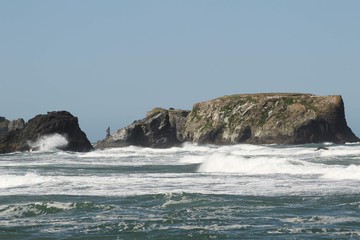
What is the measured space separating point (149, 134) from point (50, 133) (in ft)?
86.2

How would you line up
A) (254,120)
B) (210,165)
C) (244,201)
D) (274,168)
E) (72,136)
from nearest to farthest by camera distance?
1. (244,201)
2. (274,168)
3. (210,165)
4. (72,136)
5. (254,120)

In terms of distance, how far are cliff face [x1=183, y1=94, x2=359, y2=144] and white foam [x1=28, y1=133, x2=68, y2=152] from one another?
30899 mm

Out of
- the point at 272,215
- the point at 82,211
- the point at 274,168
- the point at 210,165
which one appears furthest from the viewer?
the point at 210,165

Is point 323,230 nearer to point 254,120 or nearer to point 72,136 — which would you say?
point 72,136

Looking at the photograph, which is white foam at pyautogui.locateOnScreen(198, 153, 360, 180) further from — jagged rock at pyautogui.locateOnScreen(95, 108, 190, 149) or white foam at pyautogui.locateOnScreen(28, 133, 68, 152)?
jagged rock at pyautogui.locateOnScreen(95, 108, 190, 149)

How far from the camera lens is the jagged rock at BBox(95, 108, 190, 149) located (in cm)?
12719

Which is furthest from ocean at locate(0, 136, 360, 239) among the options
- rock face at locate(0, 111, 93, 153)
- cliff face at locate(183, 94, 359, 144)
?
cliff face at locate(183, 94, 359, 144)

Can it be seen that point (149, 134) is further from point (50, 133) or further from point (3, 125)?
point (3, 125)

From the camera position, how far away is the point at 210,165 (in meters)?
54.2

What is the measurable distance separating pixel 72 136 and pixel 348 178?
2757 inches

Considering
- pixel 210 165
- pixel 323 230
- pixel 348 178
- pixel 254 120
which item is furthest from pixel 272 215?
pixel 254 120

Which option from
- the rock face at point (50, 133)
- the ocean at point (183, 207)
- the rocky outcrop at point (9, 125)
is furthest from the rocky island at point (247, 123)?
the ocean at point (183, 207)

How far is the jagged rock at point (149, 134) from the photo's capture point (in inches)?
5007

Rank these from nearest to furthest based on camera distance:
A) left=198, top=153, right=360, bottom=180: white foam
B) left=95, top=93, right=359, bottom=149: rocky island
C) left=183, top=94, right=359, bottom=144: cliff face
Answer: left=198, top=153, right=360, bottom=180: white foam
left=183, top=94, right=359, bottom=144: cliff face
left=95, top=93, right=359, bottom=149: rocky island
